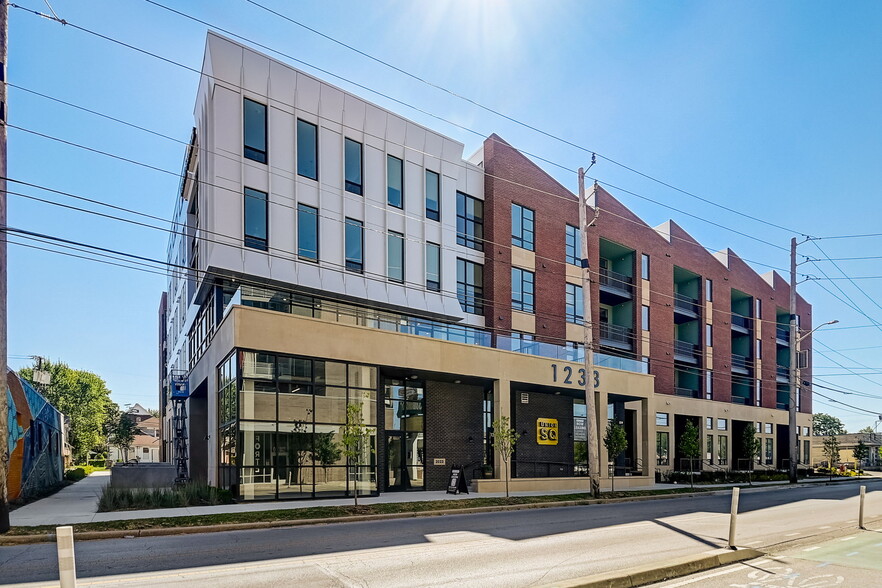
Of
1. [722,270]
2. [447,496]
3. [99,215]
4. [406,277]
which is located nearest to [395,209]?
[406,277]

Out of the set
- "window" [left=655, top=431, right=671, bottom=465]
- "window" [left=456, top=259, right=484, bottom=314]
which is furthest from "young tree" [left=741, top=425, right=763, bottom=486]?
"window" [left=456, top=259, right=484, bottom=314]

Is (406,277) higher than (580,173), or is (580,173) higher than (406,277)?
(580,173)

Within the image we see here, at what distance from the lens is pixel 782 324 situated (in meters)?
59.5

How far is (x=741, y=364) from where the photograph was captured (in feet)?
174

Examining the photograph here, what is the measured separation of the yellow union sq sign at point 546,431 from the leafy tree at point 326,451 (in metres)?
12.3

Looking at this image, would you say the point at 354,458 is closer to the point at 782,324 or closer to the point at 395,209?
the point at 395,209

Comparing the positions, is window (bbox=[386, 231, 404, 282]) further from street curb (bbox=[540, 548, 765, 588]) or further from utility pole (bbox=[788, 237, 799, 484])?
utility pole (bbox=[788, 237, 799, 484])

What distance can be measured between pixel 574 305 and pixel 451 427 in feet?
38.8

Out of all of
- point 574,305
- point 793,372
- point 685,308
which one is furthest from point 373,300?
point 685,308

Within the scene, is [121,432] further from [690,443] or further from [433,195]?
[433,195]

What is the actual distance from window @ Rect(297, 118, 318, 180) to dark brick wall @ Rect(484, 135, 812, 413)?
31.8 ft

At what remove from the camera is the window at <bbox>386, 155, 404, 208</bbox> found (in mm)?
27359

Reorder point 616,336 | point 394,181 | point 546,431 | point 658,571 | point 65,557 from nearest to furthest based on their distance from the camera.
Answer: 1. point 65,557
2. point 658,571
3. point 394,181
4. point 546,431
5. point 616,336

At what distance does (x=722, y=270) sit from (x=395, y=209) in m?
33.0
